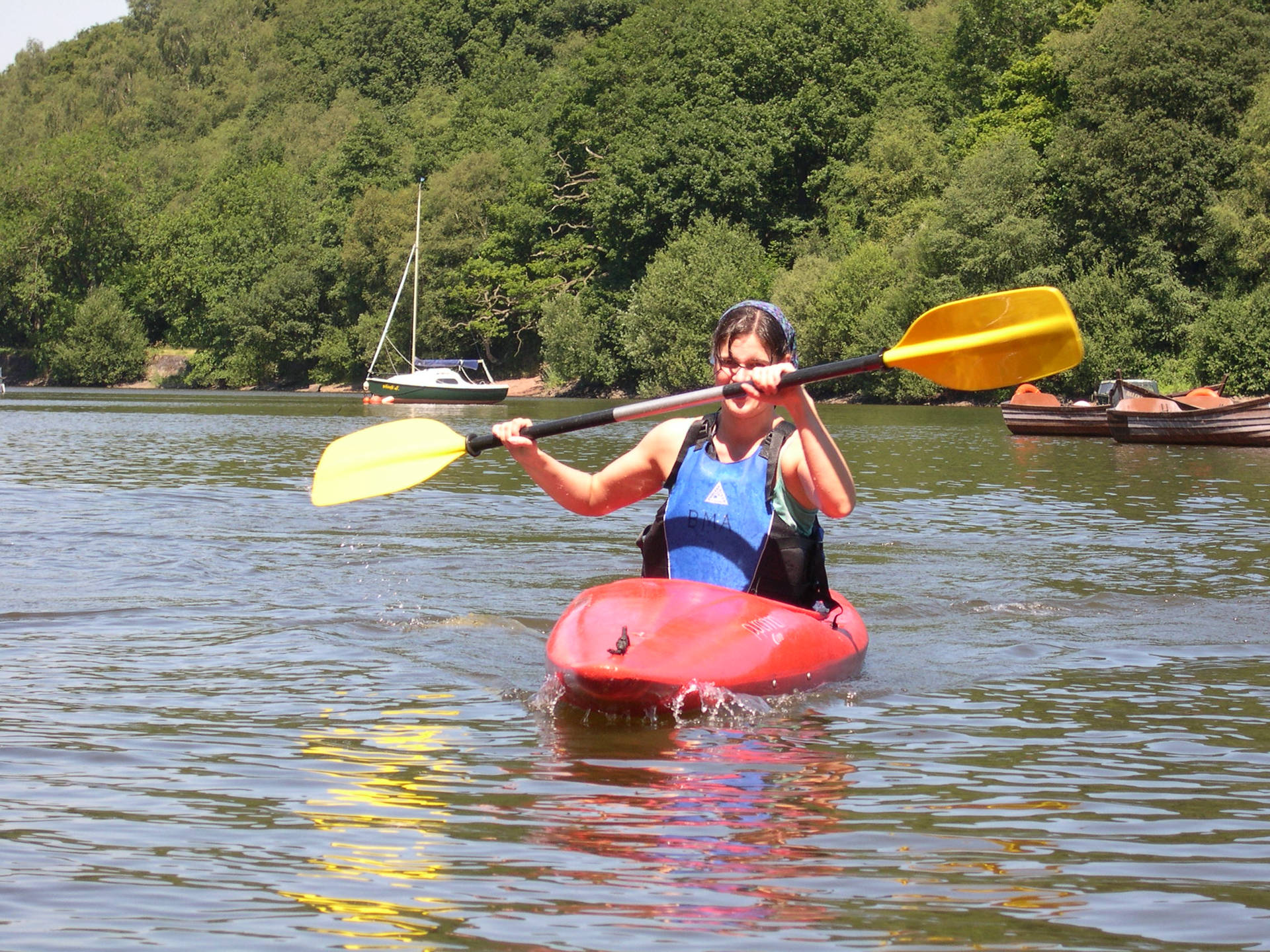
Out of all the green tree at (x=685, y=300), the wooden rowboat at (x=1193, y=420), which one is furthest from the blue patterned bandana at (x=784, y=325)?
the green tree at (x=685, y=300)

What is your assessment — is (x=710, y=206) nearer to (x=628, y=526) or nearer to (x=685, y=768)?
(x=628, y=526)

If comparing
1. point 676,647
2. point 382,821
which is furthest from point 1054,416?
point 382,821

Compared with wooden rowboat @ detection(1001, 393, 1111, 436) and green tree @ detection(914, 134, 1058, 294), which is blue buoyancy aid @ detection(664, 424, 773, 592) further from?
green tree @ detection(914, 134, 1058, 294)

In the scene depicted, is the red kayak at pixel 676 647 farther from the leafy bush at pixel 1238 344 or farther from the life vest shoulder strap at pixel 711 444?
the leafy bush at pixel 1238 344

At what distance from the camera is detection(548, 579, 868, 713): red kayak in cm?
528

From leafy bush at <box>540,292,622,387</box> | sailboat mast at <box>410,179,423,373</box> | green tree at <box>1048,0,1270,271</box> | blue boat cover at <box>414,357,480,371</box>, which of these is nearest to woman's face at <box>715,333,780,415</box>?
green tree at <box>1048,0,1270,271</box>

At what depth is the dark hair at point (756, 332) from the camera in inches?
215

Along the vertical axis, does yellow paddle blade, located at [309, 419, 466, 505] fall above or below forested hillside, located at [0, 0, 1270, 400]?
below

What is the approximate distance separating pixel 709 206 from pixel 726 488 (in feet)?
171

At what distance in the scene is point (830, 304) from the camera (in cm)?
4747

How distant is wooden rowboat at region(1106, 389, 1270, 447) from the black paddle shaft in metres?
19.3

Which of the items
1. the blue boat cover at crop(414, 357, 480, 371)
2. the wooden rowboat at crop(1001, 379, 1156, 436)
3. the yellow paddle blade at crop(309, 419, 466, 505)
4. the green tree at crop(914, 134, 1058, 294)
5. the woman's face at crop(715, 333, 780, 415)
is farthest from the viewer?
the blue boat cover at crop(414, 357, 480, 371)

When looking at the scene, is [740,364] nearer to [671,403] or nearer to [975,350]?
[671,403]

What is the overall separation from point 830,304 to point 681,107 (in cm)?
1549
